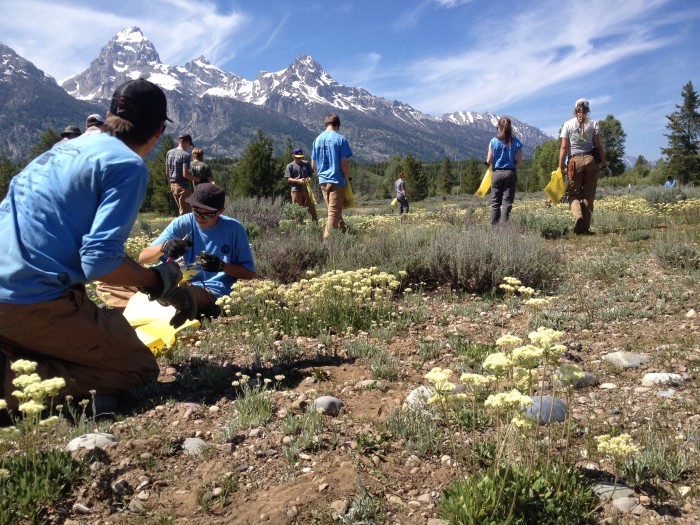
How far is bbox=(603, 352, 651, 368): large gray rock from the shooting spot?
3359 millimetres

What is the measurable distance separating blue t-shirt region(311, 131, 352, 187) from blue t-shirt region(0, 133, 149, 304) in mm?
5783

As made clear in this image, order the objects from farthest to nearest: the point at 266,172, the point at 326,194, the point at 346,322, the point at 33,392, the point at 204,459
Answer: the point at 266,172 < the point at 326,194 < the point at 346,322 < the point at 204,459 < the point at 33,392

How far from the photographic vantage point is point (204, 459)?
7.97 ft

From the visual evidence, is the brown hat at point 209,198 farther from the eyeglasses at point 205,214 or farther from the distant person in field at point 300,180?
the distant person in field at point 300,180

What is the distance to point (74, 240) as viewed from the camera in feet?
8.79

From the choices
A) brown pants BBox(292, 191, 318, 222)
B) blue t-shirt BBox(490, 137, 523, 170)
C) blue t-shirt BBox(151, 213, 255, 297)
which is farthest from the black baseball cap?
brown pants BBox(292, 191, 318, 222)

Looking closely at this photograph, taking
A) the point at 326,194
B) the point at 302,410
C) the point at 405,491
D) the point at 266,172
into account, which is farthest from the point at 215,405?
the point at 266,172

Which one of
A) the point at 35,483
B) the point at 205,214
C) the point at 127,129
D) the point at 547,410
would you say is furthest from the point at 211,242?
the point at 547,410

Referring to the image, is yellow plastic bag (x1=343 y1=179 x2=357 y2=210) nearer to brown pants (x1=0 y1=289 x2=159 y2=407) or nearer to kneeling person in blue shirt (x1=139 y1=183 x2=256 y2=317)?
kneeling person in blue shirt (x1=139 y1=183 x2=256 y2=317)

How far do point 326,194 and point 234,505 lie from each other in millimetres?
6932

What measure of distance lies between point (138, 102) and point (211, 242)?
216cm

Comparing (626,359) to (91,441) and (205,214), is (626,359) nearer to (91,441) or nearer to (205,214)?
(91,441)

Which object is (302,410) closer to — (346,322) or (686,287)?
(346,322)

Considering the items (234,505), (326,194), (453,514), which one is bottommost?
(234,505)
